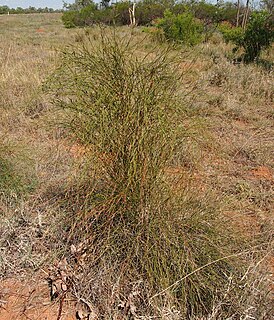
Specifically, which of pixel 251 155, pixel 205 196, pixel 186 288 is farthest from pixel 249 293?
pixel 251 155

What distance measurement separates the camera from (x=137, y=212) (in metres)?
1.72

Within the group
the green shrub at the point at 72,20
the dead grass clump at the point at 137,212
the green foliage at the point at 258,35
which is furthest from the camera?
the green foliage at the point at 258,35

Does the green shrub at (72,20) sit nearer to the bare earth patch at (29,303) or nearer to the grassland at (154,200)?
the grassland at (154,200)

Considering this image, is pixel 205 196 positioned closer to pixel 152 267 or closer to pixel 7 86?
pixel 152 267

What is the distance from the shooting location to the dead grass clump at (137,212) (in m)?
1.53

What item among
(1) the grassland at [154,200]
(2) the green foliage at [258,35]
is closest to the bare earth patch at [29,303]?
(1) the grassland at [154,200]

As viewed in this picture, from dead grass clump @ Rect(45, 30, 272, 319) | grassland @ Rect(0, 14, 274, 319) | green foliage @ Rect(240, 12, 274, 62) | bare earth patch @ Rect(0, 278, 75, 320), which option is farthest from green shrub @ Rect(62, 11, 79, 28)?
green foliage @ Rect(240, 12, 274, 62)

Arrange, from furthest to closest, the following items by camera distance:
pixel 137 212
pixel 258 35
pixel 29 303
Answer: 1. pixel 258 35
2. pixel 137 212
3. pixel 29 303

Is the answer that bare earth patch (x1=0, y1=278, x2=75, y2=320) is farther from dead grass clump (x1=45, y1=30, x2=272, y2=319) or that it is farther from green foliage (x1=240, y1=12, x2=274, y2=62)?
green foliage (x1=240, y1=12, x2=274, y2=62)

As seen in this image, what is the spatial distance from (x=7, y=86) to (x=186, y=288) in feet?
16.1

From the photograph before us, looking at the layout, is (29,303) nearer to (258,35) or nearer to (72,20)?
(72,20)

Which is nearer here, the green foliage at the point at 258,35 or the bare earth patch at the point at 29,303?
the bare earth patch at the point at 29,303

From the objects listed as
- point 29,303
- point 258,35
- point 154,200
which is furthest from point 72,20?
point 29,303

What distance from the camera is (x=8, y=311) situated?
5.18ft
